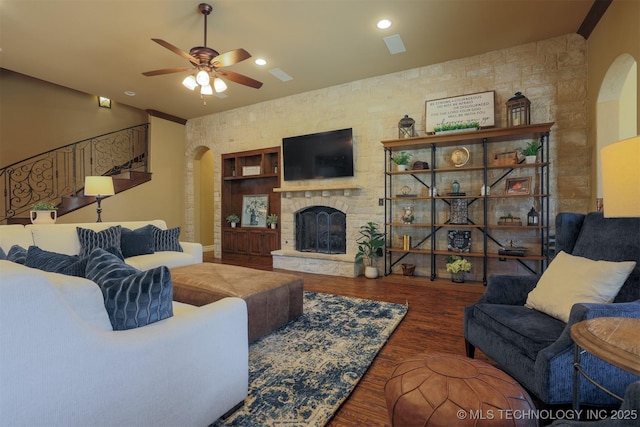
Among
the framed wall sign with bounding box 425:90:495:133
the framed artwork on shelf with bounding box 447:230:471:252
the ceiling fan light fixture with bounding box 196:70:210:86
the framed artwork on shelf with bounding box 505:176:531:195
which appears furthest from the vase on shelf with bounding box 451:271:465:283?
the ceiling fan light fixture with bounding box 196:70:210:86

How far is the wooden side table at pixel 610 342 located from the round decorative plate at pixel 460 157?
336 centimetres

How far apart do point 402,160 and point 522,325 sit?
125 inches

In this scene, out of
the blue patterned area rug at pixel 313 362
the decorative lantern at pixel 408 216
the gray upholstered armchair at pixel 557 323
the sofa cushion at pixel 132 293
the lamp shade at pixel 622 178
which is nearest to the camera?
the lamp shade at pixel 622 178

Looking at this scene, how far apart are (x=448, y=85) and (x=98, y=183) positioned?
5284mm

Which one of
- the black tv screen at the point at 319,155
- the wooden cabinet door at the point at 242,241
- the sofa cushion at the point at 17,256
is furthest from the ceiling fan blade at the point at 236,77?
the wooden cabinet door at the point at 242,241

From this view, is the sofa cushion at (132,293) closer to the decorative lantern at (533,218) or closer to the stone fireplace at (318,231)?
the stone fireplace at (318,231)

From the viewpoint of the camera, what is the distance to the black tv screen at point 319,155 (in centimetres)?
504

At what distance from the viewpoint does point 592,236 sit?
1842mm

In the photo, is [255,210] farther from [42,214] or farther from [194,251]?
[42,214]

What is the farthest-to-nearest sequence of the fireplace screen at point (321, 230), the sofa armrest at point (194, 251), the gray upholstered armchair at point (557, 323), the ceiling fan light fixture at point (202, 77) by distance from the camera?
the fireplace screen at point (321, 230) < the sofa armrest at point (194, 251) < the ceiling fan light fixture at point (202, 77) < the gray upholstered armchair at point (557, 323)

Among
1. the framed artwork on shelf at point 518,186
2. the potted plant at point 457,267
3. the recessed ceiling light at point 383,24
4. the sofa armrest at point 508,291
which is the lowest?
the potted plant at point 457,267

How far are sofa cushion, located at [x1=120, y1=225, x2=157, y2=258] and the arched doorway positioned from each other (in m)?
5.32

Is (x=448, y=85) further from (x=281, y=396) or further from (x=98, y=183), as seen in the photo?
(x=98, y=183)

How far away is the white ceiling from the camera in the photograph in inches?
123
